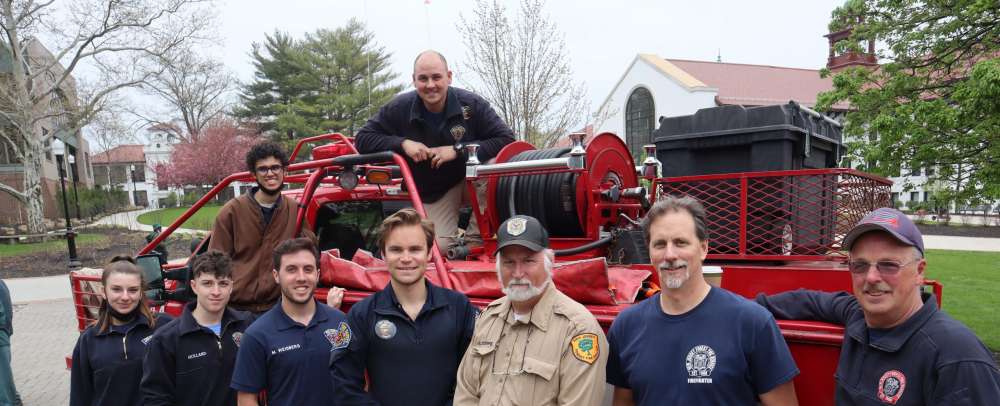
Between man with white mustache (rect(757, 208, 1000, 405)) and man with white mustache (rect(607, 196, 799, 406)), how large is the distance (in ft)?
0.78

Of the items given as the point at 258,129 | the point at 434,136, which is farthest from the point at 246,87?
the point at 434,136

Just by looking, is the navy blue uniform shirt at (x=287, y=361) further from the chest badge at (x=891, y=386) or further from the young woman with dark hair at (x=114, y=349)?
the chest badge at (x=891, y=386)

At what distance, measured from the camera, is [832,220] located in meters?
3.30

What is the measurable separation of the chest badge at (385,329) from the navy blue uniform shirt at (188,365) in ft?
3.56

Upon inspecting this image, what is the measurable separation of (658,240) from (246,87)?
4161 cm

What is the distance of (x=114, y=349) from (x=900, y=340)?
380 cm

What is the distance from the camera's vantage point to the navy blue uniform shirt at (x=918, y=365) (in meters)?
1.61

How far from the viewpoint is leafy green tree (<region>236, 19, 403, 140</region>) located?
3234cm

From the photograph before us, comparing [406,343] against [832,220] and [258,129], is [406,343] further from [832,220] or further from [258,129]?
[258,129]

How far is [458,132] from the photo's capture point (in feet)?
13.6

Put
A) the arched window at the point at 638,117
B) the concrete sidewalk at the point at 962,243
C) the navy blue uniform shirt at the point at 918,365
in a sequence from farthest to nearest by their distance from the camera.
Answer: the arched window at the point at 638,117 → the concrete sidewalk at the point at 962,243 → the navy blue uniform shirt at the point at 918,365

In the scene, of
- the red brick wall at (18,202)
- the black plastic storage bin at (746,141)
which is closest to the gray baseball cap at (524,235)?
the black plastic storage bin at (746,141)

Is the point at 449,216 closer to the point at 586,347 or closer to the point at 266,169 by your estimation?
the point at 266,169

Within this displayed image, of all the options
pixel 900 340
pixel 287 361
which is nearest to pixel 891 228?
pixel 900 340
